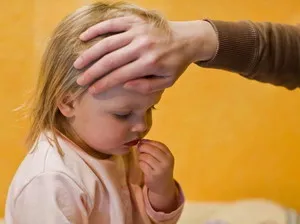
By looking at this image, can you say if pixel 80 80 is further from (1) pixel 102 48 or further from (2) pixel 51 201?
(2) pixel 51 201

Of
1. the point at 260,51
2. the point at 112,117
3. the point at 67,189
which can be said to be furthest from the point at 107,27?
the point at 260,51

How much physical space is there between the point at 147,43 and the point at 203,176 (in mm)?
853

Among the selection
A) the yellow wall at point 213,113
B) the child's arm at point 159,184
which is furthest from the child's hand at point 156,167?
the yellow wall at point 213,113

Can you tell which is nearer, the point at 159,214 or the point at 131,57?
the point at 131,57

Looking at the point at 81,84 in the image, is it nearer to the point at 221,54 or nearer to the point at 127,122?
the point at 127,122

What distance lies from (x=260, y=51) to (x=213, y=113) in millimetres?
521

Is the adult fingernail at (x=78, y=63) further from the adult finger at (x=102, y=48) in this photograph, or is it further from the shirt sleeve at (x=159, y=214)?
the shirt sleeve at (x=159, y=214)

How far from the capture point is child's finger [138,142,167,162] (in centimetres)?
108

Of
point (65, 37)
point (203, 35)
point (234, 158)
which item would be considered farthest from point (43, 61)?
point (234, 158)

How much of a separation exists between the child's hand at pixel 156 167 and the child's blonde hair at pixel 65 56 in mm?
166

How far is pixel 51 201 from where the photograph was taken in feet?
2.97

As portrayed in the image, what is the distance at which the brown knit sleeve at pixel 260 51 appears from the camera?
43.7 inches

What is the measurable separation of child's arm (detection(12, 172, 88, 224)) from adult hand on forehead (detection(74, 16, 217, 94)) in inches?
5.8

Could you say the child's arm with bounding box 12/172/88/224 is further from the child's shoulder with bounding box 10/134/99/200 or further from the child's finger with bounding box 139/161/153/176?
the child's finger with bounding box 139/161/153/176
